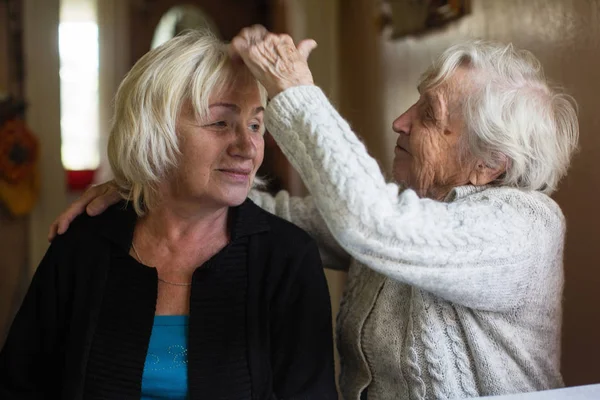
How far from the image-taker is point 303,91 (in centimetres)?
118

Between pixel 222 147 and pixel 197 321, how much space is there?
351 mm

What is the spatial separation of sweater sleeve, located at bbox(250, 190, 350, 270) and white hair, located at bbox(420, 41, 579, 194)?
1.46 feet

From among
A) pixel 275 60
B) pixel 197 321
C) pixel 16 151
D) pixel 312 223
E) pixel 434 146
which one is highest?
pixel 275 60

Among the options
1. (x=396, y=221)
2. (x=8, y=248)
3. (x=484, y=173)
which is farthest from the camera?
(x=8, y=248)

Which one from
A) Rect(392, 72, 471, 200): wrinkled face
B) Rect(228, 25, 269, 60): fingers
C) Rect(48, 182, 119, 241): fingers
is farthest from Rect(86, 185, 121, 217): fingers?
Rect(392, 72, 471, 200): wrinkled face

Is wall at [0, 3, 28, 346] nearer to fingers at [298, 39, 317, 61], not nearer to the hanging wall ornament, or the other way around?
the hanging wall ornament

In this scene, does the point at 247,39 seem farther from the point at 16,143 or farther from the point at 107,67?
the point at 107,67

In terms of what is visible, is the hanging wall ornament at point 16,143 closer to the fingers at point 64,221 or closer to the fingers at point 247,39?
the fingers at point 64,221

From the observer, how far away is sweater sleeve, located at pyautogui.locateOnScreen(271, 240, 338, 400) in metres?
1.38

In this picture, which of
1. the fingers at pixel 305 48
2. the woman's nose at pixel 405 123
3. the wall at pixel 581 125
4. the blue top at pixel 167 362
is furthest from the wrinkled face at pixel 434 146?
the blue top at pixel 167 362

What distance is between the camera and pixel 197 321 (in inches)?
53.8

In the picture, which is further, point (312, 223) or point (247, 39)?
point (312, 223)

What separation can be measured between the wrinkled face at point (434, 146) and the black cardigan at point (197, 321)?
27 centimetres

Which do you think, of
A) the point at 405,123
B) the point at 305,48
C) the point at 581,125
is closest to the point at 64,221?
the point at 305,48
